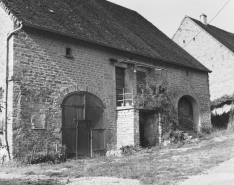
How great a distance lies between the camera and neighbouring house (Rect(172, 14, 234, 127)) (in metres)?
25.7

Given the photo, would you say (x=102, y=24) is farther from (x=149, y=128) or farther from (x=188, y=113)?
(x=188, y=113)

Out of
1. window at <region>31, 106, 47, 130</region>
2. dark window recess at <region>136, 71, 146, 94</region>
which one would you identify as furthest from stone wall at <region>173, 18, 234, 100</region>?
window at <region>31, 106, 47, 130</region>

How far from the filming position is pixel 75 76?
13.9 metres

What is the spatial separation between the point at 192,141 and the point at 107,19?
809 centimetres

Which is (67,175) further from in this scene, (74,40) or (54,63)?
(74,40)

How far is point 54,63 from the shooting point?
520 inches

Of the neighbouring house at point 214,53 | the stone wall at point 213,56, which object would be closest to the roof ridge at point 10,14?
the neighbouring house at point 214,53

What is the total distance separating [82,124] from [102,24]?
5831 mm

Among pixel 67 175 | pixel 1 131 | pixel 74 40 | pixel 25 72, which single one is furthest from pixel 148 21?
pixel 67 175

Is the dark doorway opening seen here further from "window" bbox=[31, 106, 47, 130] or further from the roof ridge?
the roof ridge

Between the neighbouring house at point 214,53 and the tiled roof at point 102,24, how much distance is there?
6.04 meters

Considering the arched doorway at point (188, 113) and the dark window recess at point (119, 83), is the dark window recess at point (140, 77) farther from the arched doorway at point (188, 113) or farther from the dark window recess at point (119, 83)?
the arched doorway at point (188, 113)

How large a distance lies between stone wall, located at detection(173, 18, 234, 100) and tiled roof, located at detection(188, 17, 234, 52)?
0.51 metres

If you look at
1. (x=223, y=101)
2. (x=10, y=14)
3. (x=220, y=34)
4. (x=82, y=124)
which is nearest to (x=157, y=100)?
(x=82, y=124)
